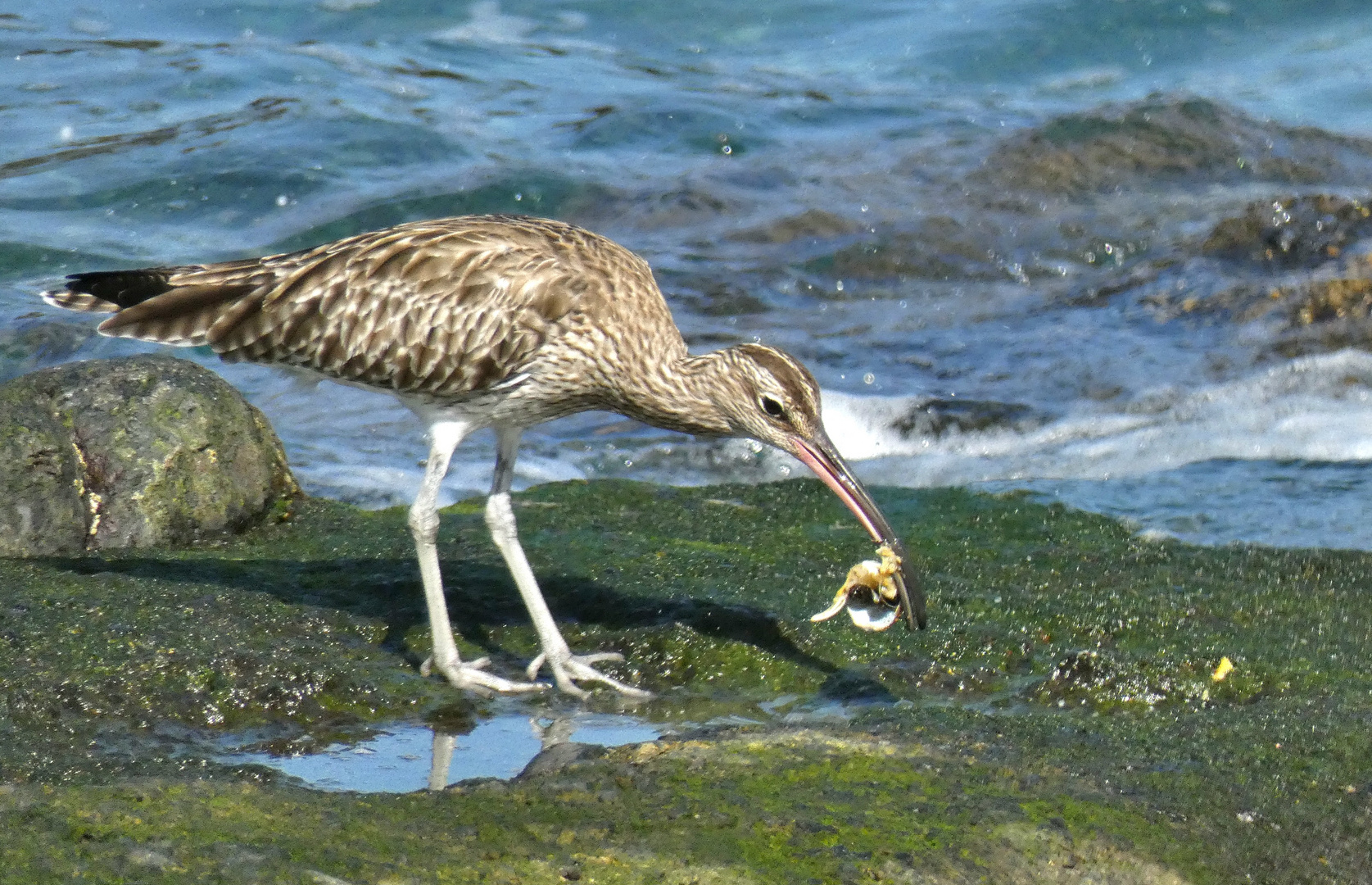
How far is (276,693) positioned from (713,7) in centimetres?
1847

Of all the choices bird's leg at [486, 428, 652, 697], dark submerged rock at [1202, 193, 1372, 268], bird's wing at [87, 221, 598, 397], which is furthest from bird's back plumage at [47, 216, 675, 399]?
dark submerged rock at [1202, 193, 1372, 268]

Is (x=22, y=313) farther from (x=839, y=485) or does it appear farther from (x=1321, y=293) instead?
(x=1321, y=293)

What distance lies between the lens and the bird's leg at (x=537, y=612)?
6504mm

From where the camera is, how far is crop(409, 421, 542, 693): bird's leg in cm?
648

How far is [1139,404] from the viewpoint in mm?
11766

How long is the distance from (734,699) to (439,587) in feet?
4.58

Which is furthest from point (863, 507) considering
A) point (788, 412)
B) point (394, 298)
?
point (394, 298)

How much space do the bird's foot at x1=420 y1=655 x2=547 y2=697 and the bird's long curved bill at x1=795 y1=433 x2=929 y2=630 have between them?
1.48m

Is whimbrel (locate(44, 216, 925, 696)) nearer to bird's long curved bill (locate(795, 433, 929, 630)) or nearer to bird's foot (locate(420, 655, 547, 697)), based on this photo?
bird's long curved bill (locate(795, 433, 929, 630))

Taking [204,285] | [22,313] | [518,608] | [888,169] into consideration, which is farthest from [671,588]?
[888,169]

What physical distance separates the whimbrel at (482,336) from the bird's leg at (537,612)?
0.04 ft

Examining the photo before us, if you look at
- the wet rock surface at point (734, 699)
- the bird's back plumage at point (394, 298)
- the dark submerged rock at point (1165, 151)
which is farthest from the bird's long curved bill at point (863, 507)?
the dark submerged rock at point (1165, 151)

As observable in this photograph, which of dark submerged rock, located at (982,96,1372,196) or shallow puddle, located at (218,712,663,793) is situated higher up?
dark submerged rock, located at (982,96,1372,196)

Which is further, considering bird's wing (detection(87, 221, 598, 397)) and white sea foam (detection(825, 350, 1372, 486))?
white sea foam (detection(825, 350, 1372, 486))
